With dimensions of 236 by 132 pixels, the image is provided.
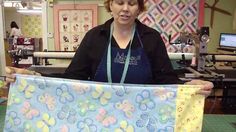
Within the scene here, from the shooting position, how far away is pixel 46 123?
1.28m

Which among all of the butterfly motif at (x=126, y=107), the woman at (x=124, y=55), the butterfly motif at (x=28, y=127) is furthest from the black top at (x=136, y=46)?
the butterfly motif at (x=28, y=127)

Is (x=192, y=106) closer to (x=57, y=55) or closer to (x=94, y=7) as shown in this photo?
(x=57, y=55)

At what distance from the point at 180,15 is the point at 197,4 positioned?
316 mm

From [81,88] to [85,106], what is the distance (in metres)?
0.09

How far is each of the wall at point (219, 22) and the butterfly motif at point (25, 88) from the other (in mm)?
3679

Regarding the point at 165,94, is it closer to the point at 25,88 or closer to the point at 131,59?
the point at 131,59

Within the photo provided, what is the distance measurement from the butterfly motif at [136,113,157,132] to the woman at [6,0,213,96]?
0.18 meters

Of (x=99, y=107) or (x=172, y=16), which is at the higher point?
(x=172, y=16)

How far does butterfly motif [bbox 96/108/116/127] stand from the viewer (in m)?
1.24

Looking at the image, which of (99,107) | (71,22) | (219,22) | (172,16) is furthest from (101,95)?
(219,22)

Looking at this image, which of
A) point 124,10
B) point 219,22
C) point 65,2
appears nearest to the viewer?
point 124,10

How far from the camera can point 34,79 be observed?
1283 mm

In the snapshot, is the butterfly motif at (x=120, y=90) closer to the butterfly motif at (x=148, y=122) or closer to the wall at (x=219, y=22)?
the butterfly motif at (x=148, y=122)

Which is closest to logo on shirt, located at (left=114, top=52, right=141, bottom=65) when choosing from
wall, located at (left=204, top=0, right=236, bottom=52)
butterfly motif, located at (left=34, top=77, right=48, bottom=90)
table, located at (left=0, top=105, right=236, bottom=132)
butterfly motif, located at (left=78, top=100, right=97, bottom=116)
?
butterfly motif, located at (left=78, top=100, right=97, bottom=116)
